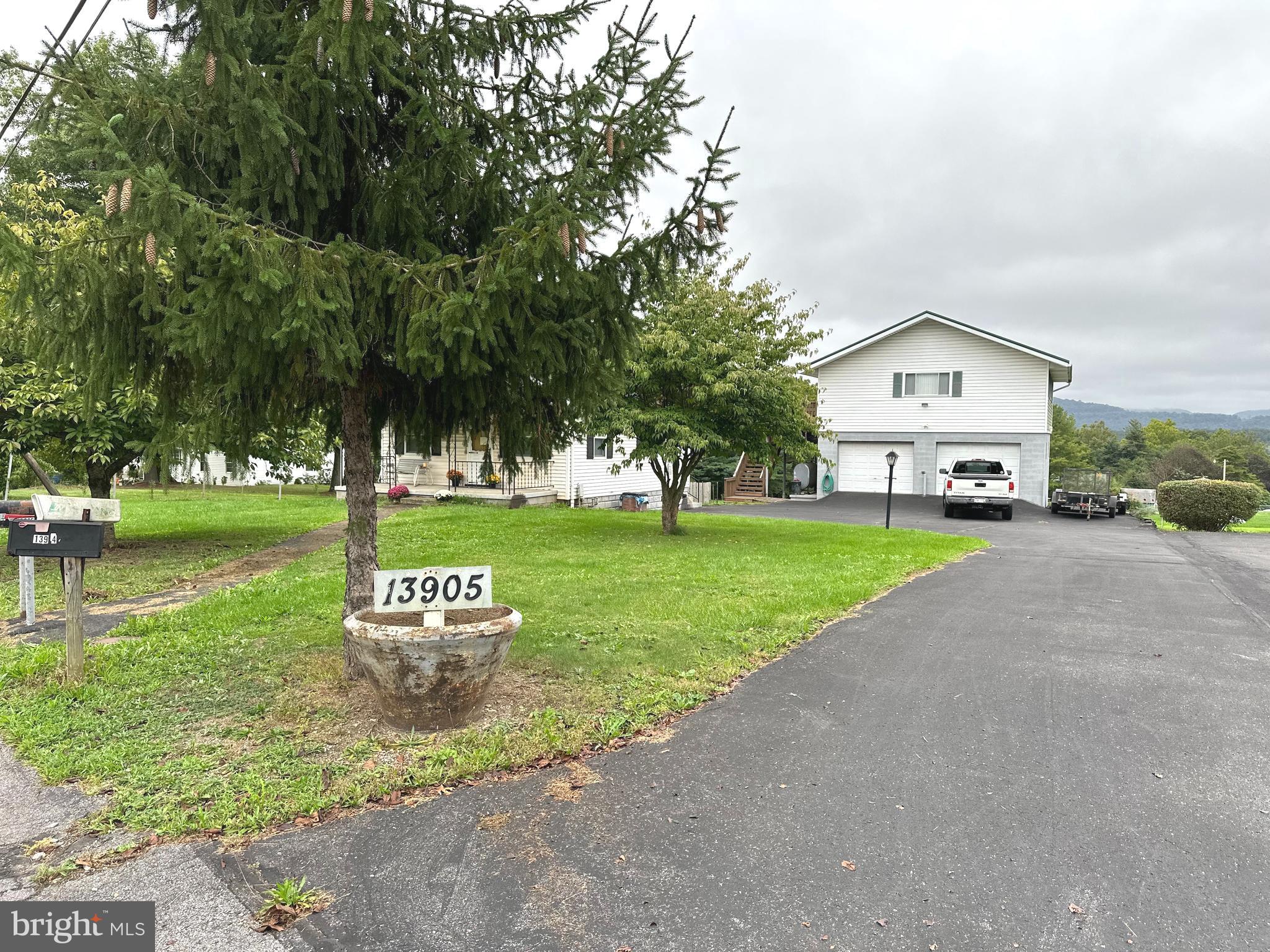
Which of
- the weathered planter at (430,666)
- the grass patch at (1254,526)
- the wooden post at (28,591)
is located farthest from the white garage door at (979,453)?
the wooden post at (28,591)

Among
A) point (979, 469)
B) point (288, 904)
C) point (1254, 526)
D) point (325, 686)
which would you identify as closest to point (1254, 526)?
point (1254, 526)

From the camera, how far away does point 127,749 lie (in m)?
3.90

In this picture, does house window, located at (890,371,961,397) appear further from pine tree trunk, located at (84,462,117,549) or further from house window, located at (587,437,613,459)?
pine tree trunk, located at (84,462,117,549)

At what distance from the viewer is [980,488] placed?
20453mm

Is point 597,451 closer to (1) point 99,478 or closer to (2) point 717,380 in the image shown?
(2) point 717,380

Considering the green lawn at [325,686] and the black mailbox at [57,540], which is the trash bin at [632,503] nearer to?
the green lawn at [325,686]

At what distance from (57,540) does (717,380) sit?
9953 millimetres

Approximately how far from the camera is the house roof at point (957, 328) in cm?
2427

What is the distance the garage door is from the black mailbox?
80.8 ft

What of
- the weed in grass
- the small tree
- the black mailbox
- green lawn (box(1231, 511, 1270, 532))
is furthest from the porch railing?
green lawn (box(1231, 511, 1270, 532))

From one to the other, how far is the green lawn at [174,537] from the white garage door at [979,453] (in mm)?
19696

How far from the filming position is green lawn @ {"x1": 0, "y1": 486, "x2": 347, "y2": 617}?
28.2ft

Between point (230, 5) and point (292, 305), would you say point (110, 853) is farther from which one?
point (230, 5)

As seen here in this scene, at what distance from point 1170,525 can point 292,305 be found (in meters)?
23.5
